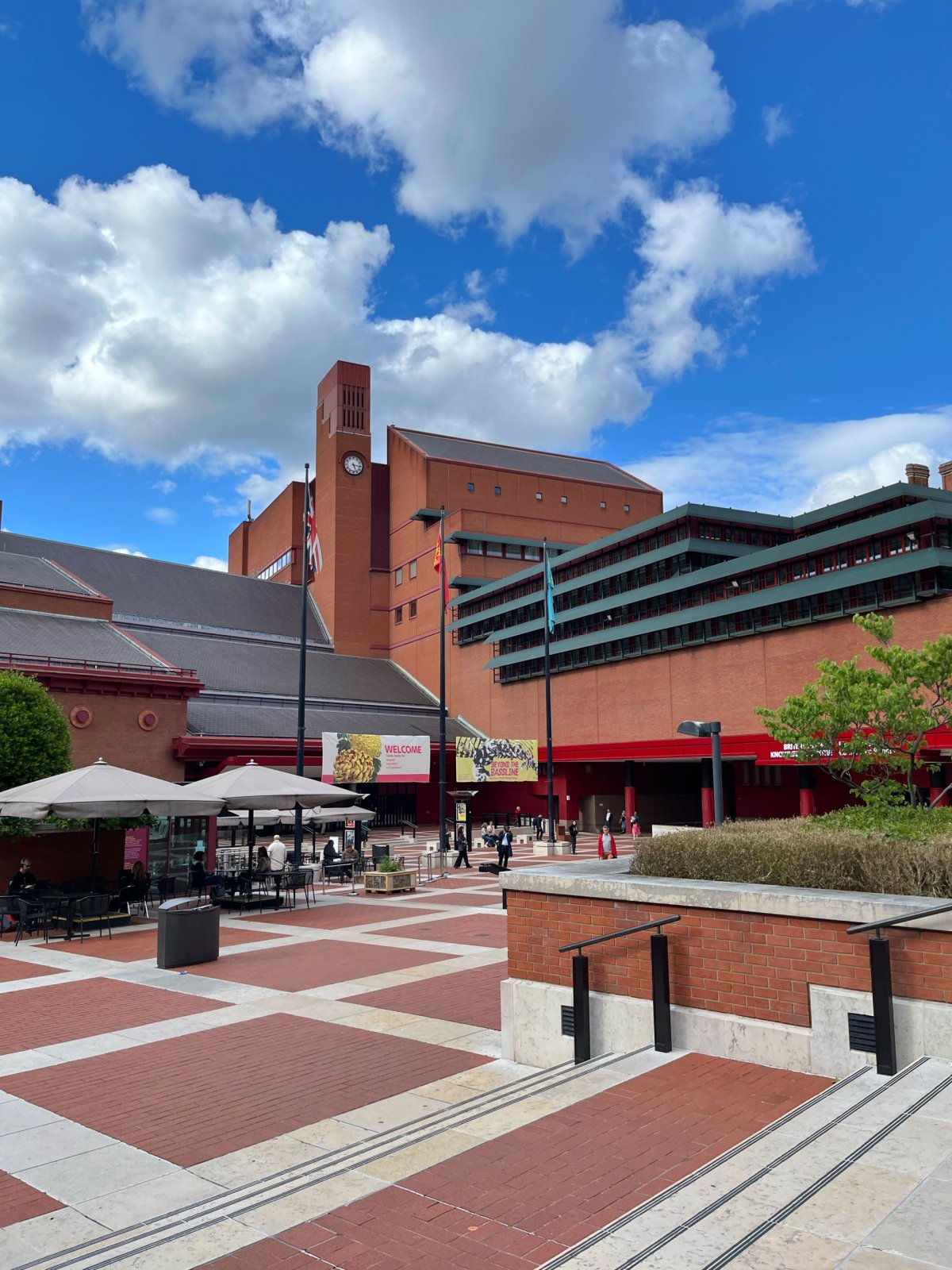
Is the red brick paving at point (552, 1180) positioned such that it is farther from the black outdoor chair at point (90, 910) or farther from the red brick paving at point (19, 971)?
the black outdoor chair at point (90, 910)

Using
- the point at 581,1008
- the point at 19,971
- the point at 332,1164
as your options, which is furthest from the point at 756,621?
the point at 332,1164

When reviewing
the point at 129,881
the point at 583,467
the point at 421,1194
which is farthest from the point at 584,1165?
the point at 583,467

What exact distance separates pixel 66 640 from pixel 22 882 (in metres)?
19.3

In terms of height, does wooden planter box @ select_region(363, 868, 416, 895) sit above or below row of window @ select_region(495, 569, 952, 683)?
below

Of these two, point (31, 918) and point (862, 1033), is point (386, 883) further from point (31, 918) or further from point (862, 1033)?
point (862, 1033)

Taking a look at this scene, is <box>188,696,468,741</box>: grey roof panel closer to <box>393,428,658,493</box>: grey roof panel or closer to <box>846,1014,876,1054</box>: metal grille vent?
<box>393,428,658,493</box>: grey roof panel

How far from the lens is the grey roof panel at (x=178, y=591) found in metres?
60.9

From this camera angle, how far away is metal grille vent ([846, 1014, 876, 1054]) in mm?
6207

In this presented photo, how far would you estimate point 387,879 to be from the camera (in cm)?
2302

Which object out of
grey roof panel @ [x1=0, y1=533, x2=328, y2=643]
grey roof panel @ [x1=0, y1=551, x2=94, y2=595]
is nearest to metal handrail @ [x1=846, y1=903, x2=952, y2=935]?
grey roof panel @ [x1=0, y1=551, x2=94, y2=595]

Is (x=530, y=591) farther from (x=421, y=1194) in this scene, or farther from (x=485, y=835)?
(x=421, y=1194)

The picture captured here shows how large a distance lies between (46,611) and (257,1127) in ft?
116

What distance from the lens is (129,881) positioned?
67.1 feet

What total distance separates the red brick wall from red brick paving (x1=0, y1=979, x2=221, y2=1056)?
4677mm
